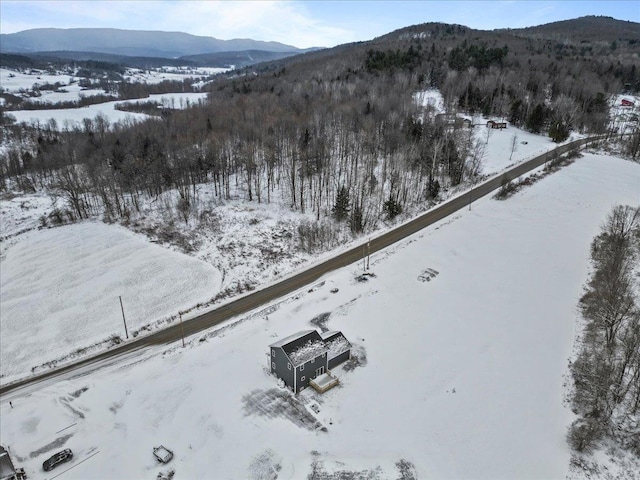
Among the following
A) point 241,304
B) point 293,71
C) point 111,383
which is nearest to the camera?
point 111,383

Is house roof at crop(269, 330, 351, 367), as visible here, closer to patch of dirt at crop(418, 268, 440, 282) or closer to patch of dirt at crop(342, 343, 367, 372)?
patch of dirt at crop(342, 343, 367, 372)

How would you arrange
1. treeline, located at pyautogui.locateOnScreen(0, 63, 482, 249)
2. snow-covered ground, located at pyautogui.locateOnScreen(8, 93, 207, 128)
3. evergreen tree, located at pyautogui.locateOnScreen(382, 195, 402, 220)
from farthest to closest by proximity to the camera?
snow-covered ground, located at pyautogui.locateOnScreen(8, 93, 207, 128)
treeline, located at pyautogui.locateOnScreen(0, 63, 482, 249)
evergreen tree, located at pyautogui.locateOnScreen(382, 195, 402, 220)

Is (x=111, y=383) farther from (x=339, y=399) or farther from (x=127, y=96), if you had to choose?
(x=127, y=96)

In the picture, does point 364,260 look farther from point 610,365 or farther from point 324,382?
point 610,365

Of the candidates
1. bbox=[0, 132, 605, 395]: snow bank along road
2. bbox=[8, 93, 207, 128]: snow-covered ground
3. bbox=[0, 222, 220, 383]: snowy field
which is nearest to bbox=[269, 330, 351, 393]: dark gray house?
bbox=[0, 132, 605, 395]: snow bank along road

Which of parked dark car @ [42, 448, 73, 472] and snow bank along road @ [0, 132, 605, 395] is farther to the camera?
snow bank along road @ [0, 132, 605, 395]

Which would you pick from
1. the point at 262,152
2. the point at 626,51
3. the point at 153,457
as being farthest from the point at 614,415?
the point at 626,51

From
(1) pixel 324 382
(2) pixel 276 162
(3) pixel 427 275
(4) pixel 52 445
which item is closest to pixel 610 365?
(3) pixel 427 275
